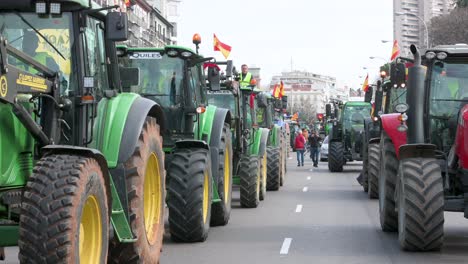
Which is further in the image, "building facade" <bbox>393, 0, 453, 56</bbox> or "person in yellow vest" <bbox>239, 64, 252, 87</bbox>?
"building facade" <bbox>393, 0, 453, 56</bbox>

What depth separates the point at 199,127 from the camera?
15.0 metres

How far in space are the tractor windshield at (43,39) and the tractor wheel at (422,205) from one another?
5010 millimetres

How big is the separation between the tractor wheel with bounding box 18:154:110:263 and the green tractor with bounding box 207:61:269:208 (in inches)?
427

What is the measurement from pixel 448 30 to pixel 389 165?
54048 millimetres

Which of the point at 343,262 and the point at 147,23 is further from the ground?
the point at 147,23

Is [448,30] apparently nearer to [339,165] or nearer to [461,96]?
[339,165]

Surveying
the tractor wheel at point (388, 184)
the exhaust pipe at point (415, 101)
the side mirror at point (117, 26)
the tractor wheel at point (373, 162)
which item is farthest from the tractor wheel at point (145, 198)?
the tractor wheel at point (373, 162)

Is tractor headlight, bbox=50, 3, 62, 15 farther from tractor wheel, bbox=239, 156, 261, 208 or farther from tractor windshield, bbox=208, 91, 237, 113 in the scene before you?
tractor windshield, bbox=208, 91, 237, 113

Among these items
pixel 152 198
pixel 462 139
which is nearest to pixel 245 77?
pixel 462 139

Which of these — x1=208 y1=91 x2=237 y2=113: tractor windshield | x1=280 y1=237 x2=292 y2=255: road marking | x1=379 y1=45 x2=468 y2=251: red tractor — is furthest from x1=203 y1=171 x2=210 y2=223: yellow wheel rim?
x1=208 y1=91 x2=237 y2=113: tractor windshield

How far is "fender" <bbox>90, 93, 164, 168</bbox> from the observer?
931 centimetres

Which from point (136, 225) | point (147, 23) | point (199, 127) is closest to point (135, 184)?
point (136, 225)

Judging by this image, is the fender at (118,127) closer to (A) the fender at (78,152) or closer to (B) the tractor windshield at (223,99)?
(A) the fender at (78,152)

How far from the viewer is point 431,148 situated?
500 inches
